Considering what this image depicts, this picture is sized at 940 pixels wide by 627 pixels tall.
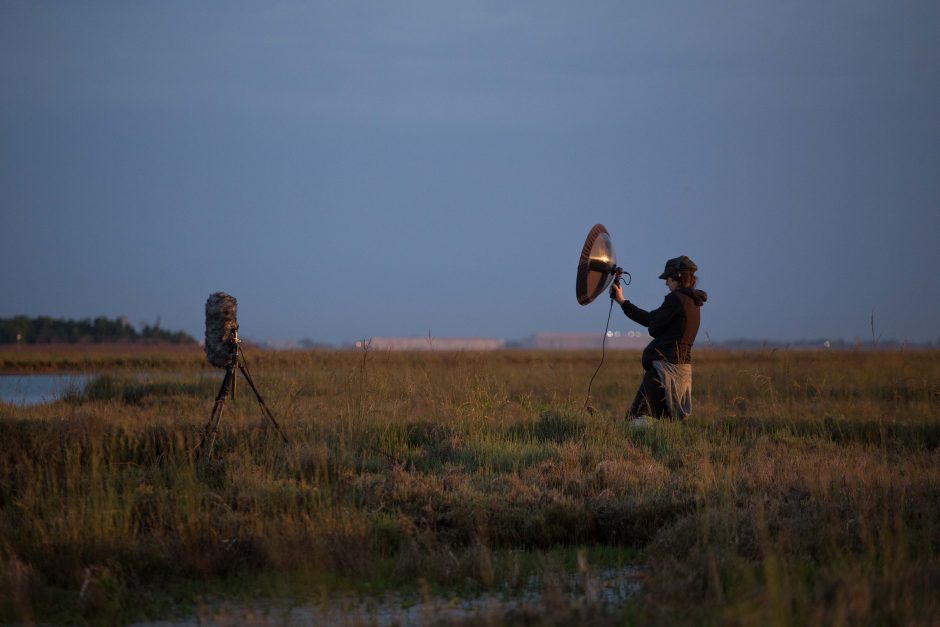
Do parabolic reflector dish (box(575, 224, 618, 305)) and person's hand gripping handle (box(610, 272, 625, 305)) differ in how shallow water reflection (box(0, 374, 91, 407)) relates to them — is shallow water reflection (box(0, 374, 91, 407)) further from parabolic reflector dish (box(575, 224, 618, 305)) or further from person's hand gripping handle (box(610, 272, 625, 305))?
person's hand gripping handle (box(610, 272, 625, 305))

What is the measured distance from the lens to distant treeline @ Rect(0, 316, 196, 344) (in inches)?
1736

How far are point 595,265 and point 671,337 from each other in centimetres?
126

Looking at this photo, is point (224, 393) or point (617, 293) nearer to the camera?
point (224, 393)

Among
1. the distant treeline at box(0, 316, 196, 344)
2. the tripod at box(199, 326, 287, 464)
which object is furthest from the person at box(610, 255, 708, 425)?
the distant treeline at box(0, 316, 196, 344)

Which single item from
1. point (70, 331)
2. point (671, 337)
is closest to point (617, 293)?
point (671, 337)

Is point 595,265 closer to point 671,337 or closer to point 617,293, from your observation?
point 617,293

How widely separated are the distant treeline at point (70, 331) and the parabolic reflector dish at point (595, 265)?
126ft

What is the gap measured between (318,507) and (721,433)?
572cm

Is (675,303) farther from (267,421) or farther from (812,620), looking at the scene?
(812,620)

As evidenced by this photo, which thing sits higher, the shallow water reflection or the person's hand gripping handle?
the person's hand gripping handle

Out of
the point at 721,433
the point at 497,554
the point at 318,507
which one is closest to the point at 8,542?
the point at 318,507

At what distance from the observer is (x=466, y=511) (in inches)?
281

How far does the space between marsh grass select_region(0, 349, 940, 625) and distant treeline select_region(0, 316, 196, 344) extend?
37.3 m

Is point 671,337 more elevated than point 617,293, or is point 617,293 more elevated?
point 617,293
